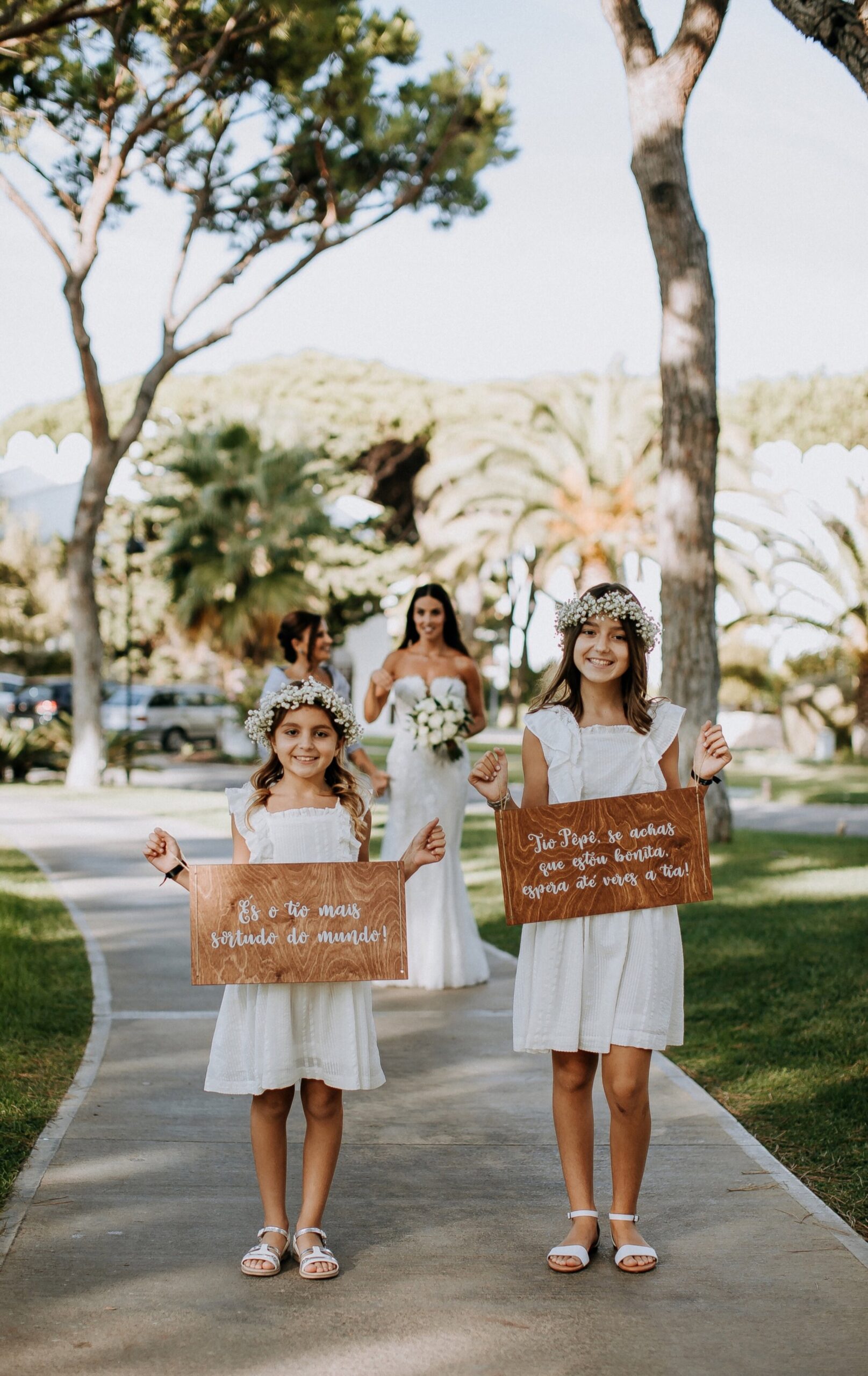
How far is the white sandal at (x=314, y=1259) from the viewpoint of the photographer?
3871mm

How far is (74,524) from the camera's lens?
21312 mm

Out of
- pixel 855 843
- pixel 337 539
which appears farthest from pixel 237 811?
pixel 337 539

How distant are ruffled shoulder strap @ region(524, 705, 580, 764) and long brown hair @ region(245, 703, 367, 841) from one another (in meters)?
0.55

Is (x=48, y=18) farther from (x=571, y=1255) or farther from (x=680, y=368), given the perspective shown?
(x=571, y=1255)

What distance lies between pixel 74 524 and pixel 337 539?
14.3 meters

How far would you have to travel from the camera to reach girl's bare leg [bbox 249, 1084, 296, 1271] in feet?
13.2

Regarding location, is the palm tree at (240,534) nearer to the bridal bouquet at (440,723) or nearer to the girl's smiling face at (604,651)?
the bridal bouquet at (440,723)

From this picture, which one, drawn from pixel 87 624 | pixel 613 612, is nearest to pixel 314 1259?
pixel 613 612

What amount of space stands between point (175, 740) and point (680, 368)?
76.3 feet

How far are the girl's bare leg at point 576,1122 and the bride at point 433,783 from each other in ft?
12.0

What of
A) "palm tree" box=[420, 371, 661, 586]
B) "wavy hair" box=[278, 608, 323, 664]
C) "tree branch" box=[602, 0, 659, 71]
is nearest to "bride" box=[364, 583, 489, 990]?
"wavy hair" box=[278, 608, 323, 664]

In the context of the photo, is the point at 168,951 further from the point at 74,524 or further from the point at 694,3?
the point at 74,524

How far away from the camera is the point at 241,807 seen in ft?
14.0

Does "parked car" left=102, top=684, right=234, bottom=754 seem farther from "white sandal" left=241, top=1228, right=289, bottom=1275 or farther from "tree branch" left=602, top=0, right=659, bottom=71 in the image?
"white sandal" left=241, top=1228, right=289, bottom=1275
